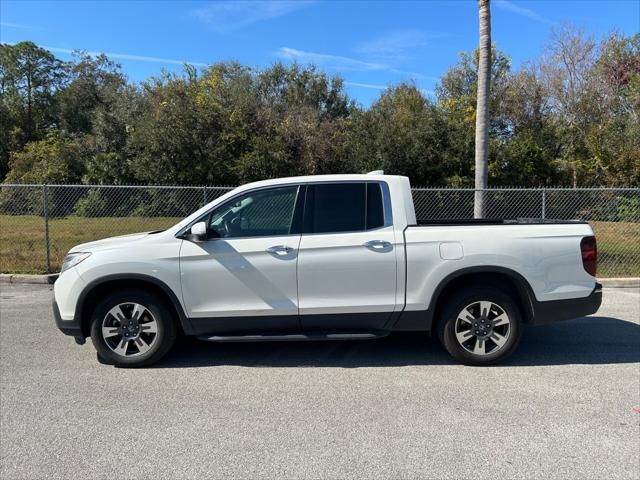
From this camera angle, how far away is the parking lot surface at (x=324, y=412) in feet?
10.7

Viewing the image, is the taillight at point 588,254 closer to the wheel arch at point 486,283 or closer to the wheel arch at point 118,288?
the wheel arch at point 486,283

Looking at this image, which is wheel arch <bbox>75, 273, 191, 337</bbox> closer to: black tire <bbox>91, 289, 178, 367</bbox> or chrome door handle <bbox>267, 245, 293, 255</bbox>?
black tire <bbox>91, 289, 178, 367</bbox>

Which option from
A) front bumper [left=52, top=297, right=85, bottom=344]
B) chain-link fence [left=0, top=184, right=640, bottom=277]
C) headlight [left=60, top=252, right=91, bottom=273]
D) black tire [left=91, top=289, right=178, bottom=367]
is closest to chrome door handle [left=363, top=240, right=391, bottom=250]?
black tire [left=91, top=289, right=178, bottom=367]

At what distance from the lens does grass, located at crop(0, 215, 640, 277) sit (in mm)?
10430

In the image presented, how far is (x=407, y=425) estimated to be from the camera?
3795 millimetres

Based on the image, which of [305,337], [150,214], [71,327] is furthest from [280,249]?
[150,214]

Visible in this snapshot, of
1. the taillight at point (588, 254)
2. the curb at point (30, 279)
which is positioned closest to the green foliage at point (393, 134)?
the curb at point (30, 279)

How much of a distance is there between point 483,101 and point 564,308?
7053mm

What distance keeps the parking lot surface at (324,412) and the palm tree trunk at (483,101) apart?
16.9 ft

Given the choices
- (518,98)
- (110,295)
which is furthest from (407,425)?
(518,98)

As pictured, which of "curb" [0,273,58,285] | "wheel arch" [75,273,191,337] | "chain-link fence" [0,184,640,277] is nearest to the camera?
"wheel arch" [75,273,191,337]

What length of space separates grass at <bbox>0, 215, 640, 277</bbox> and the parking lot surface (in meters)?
5.02

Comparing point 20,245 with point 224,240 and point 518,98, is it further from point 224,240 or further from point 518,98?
point 518,98

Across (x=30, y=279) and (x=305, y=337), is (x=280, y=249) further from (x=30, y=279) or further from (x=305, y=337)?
(x=30, y=279)
